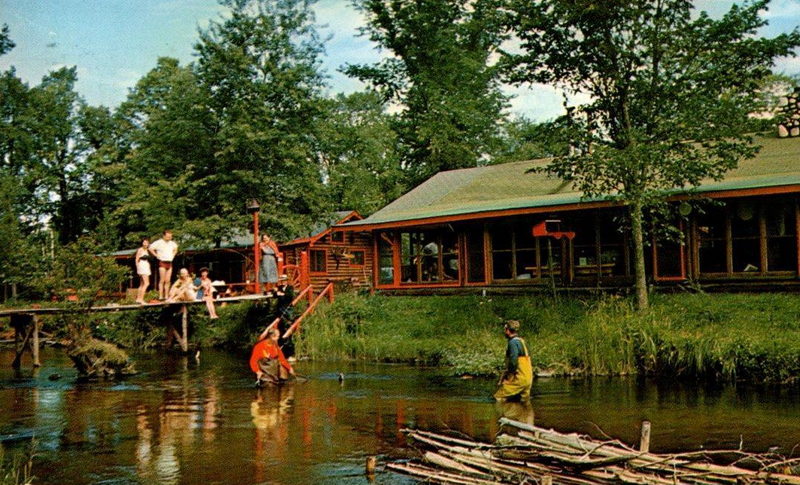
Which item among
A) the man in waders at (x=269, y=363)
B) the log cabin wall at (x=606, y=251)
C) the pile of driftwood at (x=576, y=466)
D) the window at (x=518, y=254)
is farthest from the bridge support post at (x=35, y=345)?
the pile of driftwood at (x=576, y=466)

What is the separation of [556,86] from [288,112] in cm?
2162

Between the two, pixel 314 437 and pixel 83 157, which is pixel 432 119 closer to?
pixel 83 157

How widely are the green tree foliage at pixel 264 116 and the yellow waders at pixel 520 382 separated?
25.6 m

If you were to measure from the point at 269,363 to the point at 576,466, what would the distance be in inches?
508

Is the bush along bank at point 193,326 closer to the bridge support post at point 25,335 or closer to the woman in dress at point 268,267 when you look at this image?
the woman in dress at point 268,267

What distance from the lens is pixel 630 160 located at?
2183cm

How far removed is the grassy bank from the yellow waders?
404cm

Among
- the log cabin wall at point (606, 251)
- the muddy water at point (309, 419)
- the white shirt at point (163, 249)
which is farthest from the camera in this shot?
the white shirt at point (163, 249)

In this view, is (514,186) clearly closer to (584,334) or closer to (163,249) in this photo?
(584,334)

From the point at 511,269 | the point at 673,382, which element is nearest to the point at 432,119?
the point at 511,269

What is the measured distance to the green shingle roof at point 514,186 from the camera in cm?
2448

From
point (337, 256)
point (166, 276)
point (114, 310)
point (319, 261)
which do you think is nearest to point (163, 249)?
point (166, 276)

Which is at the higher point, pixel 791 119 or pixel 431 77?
pixel 431 77

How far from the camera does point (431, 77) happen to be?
158ft
